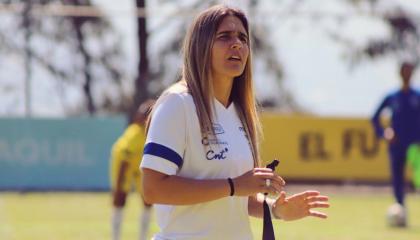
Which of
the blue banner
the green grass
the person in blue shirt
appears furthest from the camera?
the blue banner

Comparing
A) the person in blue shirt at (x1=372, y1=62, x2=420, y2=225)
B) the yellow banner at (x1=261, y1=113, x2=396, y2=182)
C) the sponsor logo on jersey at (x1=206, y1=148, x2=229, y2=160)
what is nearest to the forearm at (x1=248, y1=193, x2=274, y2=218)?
the sponsor logo on jersey at (x1=206, y1=148, x2=229, y2=160)

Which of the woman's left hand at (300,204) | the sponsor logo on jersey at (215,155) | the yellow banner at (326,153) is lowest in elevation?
the yellow banner at (326,153)

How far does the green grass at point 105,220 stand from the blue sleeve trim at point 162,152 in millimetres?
9703

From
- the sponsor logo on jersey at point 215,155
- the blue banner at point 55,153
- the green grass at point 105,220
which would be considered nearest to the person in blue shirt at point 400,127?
the green grass at point 105,220

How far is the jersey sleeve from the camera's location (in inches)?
215

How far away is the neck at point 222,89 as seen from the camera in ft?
18.7

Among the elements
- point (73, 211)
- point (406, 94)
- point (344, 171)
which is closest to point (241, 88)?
point (406, 94)

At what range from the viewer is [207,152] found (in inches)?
219

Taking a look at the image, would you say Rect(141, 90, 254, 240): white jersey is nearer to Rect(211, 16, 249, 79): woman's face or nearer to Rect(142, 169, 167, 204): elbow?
Rect(142, 169, 167, 204): elbow

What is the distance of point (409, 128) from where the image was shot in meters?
17.2

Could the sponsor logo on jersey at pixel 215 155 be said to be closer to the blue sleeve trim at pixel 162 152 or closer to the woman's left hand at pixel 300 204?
the blue sleeve trim at pixel 162 152

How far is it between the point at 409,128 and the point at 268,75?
22425mm

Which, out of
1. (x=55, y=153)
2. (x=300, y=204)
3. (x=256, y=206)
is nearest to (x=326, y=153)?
(x=55, y=153)

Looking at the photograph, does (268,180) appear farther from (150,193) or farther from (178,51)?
(178,51)
